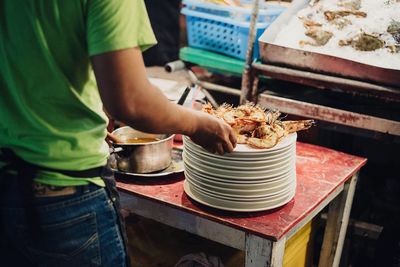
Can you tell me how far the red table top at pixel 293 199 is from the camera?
179 cm

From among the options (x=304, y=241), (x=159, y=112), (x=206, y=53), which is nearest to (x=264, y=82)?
(x=206, y=53)

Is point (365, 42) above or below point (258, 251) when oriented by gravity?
above

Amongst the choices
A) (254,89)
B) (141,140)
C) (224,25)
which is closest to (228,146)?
(141,140)

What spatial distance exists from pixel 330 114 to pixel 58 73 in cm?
185

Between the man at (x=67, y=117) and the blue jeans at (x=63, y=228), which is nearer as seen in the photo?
the man at (x=67, y=117)

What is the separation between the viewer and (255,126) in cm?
188

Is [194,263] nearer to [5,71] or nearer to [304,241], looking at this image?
[304,241]

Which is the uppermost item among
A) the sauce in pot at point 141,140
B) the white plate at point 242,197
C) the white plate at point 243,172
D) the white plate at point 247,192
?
the white plate at point 243,172

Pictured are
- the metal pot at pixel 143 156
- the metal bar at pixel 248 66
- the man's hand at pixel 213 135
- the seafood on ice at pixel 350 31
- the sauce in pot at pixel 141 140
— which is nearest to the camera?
the man's hand at pixel 213 135

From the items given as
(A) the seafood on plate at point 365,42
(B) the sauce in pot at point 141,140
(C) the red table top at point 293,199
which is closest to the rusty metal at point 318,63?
(A) the seafood on plate at point 365,42

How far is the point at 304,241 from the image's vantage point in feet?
7.84

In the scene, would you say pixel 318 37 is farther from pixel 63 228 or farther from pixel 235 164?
pixel 63 228

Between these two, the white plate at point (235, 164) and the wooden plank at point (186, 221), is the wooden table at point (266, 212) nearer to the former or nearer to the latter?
the wooden plank at point (186, 221)

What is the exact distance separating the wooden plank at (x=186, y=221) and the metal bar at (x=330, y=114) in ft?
3.79
